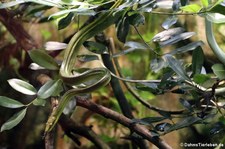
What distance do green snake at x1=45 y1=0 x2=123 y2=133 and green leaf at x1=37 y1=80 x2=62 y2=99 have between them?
0.07 feet

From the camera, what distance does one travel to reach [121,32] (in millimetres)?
686

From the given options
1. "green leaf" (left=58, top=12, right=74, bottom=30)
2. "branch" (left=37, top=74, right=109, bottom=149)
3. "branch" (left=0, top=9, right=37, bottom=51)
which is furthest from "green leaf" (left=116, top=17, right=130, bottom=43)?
"branch" (left=0, top=9, right=37, bottom=51)

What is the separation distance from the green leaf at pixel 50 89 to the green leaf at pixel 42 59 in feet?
0.21

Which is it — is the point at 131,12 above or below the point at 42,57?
above

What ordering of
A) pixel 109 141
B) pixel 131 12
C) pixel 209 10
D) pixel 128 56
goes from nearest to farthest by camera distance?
pixel 209 10
pixel 131 12
pixel 109 141
pixel 128 56

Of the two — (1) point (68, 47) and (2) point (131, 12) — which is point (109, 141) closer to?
(1) point (68, 47)

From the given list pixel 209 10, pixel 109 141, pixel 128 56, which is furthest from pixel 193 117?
pixel 128 56

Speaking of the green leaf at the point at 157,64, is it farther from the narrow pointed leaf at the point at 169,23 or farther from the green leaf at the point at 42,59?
the green leaf at the point at 42,59

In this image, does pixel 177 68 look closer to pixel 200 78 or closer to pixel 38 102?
pixel 200 78

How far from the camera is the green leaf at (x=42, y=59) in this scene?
69 centimetres

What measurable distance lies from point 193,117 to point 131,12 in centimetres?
26

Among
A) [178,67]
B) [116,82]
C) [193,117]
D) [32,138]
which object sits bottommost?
[32,138]

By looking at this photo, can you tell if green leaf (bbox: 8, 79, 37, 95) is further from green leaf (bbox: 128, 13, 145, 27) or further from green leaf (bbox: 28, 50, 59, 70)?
green leaf (bbox: 128, 13, 145, 27)

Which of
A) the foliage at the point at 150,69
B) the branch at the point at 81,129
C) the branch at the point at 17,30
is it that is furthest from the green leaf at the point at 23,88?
the branch at the point at 17,30
